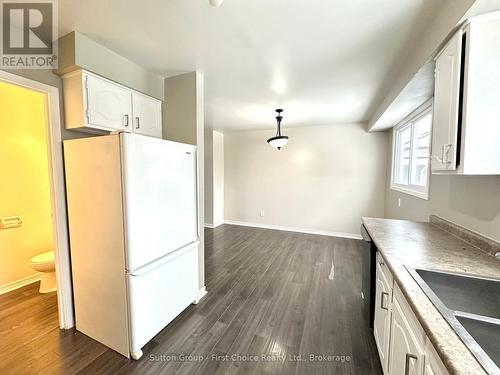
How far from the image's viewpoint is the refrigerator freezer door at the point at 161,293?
155 centimetres

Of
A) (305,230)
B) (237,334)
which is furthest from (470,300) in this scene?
(305,230)

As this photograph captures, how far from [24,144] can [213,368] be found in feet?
10.8

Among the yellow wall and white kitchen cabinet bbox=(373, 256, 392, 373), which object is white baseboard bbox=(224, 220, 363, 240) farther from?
the yellow wall

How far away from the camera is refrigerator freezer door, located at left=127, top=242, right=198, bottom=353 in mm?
1554

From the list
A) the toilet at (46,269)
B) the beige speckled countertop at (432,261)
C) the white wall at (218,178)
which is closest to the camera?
the beige speckled countertop at (432,261)

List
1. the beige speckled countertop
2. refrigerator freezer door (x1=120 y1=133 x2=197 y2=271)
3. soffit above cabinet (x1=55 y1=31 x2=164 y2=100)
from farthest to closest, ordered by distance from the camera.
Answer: soffit above cabinet (x1=55 y1=31 x2=164 y2=100) → refrigerator freezer door (x1=120 y1=133 x2=197 y2=271) → the beige speckled countertop

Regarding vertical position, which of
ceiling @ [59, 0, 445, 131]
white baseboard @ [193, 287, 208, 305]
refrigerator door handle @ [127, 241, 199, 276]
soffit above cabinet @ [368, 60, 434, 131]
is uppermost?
ceiling @ [59, 0, 445, 131]

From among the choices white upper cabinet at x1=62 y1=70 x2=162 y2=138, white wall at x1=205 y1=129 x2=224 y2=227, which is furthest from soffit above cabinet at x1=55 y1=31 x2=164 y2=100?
white wall at x1=205 y1=129 x2=224 y2=227

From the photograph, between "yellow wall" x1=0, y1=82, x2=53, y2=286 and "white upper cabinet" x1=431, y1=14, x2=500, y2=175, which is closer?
"white upper cabinet" x1=431, y1=14, x2=500, y2=175

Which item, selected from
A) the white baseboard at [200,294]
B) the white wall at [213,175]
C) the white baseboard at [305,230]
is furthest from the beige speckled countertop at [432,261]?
the white wall at [213,175]

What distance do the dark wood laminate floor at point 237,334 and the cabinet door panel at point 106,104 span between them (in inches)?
72.7

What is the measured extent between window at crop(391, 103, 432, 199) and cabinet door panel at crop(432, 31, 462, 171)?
131 cm

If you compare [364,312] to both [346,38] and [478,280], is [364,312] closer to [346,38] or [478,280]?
[478,280]

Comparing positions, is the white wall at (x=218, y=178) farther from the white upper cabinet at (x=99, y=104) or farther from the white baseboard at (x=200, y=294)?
the white upper cabinet at (x=99, y=104)
